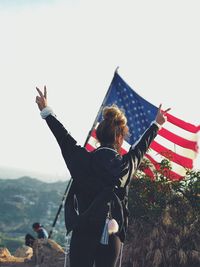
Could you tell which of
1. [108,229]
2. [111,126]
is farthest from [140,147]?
[108,229]

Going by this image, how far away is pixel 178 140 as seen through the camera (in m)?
11.5

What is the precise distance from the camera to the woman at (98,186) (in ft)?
11.2

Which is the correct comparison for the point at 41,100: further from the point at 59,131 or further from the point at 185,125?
the point at 185,125

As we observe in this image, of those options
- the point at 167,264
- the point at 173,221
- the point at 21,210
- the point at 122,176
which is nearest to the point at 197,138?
the point at 173,221

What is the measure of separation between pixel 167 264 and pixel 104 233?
300 inches

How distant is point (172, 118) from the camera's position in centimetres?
1167

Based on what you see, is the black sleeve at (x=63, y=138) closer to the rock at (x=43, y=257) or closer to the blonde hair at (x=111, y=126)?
the blonde hair at (x=111, y=126)

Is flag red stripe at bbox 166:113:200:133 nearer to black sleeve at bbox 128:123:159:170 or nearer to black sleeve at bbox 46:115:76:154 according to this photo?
black sleeve at bbox 128:123:159:170

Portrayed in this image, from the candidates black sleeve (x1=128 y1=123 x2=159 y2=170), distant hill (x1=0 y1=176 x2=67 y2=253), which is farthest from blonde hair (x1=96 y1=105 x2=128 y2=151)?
distant hill (x1=0 y1=176 x2=67 y2=253)

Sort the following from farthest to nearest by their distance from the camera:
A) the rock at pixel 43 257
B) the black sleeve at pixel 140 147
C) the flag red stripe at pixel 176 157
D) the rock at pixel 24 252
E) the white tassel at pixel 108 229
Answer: the rock at pixel 24 252, the rock at pixel 43 257, the flag red stripe at pixel 176 157, the black sleeve at pixel 140 147, the white tassel at pixel 108 229

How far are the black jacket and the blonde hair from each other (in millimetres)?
80

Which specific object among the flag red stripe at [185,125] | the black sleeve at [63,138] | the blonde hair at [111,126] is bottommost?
the black sleeve at [63,138]

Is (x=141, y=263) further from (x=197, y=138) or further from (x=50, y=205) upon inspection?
(x=50, y=205)

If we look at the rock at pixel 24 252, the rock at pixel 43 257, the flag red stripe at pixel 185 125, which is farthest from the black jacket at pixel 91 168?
the rock at pixel 24 252
